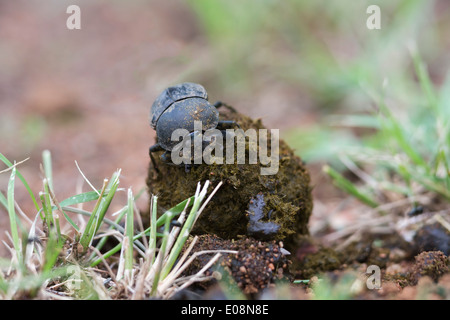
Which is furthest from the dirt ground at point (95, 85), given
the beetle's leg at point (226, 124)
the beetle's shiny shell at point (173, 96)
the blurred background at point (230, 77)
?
the beetle's leg at point (226, 124)

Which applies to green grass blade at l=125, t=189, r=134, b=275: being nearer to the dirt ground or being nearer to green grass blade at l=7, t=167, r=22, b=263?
green grass blade at l=7, t=167, r=22, b=263

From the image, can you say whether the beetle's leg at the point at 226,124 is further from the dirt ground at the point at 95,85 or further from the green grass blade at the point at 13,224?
the dirt ground at the point at 95,85

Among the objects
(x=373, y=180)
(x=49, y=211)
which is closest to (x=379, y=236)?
(x=373, y=180)

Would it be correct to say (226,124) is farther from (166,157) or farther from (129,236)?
(129,236)

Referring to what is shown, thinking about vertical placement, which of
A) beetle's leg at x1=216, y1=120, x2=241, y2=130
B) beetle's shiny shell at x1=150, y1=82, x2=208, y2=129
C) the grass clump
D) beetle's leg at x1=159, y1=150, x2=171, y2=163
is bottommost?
the grass clump

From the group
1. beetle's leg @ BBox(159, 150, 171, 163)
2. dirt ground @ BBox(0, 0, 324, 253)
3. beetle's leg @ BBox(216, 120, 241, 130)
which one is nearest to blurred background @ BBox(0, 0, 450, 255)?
dirt ground @ BBox(0, 0, 324, 253)
